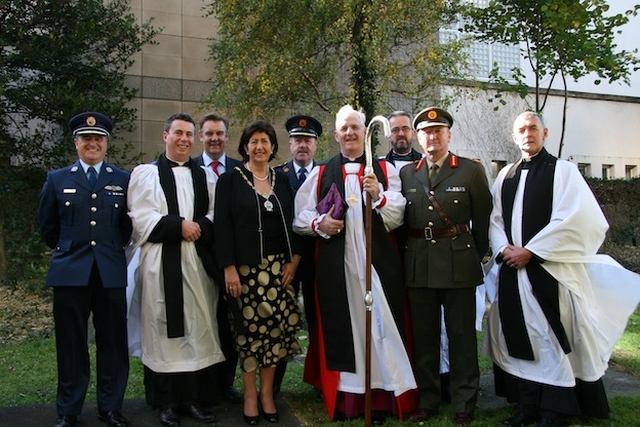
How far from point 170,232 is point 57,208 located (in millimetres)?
777

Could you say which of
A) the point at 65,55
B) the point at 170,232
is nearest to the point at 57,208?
the point at 170,232

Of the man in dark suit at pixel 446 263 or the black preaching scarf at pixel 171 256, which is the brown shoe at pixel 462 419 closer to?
the man in dark suit at pixel 446 263

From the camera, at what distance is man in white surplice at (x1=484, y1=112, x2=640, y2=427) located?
4379 millimetres

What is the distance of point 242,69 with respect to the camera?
11211 millimetres

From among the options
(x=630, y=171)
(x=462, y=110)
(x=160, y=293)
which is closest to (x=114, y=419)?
(x=160, y=293)

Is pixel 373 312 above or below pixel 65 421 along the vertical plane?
above

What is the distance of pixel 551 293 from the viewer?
14.4ft

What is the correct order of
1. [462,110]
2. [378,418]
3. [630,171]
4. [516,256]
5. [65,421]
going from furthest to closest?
[630,171] < [462,110] < [378,418] < [516,256] < [65,421]

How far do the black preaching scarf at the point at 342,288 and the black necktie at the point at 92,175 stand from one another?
1661 millimetres

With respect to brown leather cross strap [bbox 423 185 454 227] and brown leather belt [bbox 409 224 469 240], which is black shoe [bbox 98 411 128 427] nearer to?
brown leather belt [bbox 409 224 469 240]

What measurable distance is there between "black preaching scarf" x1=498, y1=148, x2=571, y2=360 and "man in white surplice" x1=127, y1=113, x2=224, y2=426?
2107 mm

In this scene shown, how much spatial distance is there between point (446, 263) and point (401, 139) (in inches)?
61.8

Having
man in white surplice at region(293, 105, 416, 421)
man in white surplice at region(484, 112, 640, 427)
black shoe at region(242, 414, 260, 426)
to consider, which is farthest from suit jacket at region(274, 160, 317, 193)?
black shoe at region(242, 414, 260, 426)

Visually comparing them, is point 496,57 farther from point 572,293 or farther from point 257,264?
point 257,264
